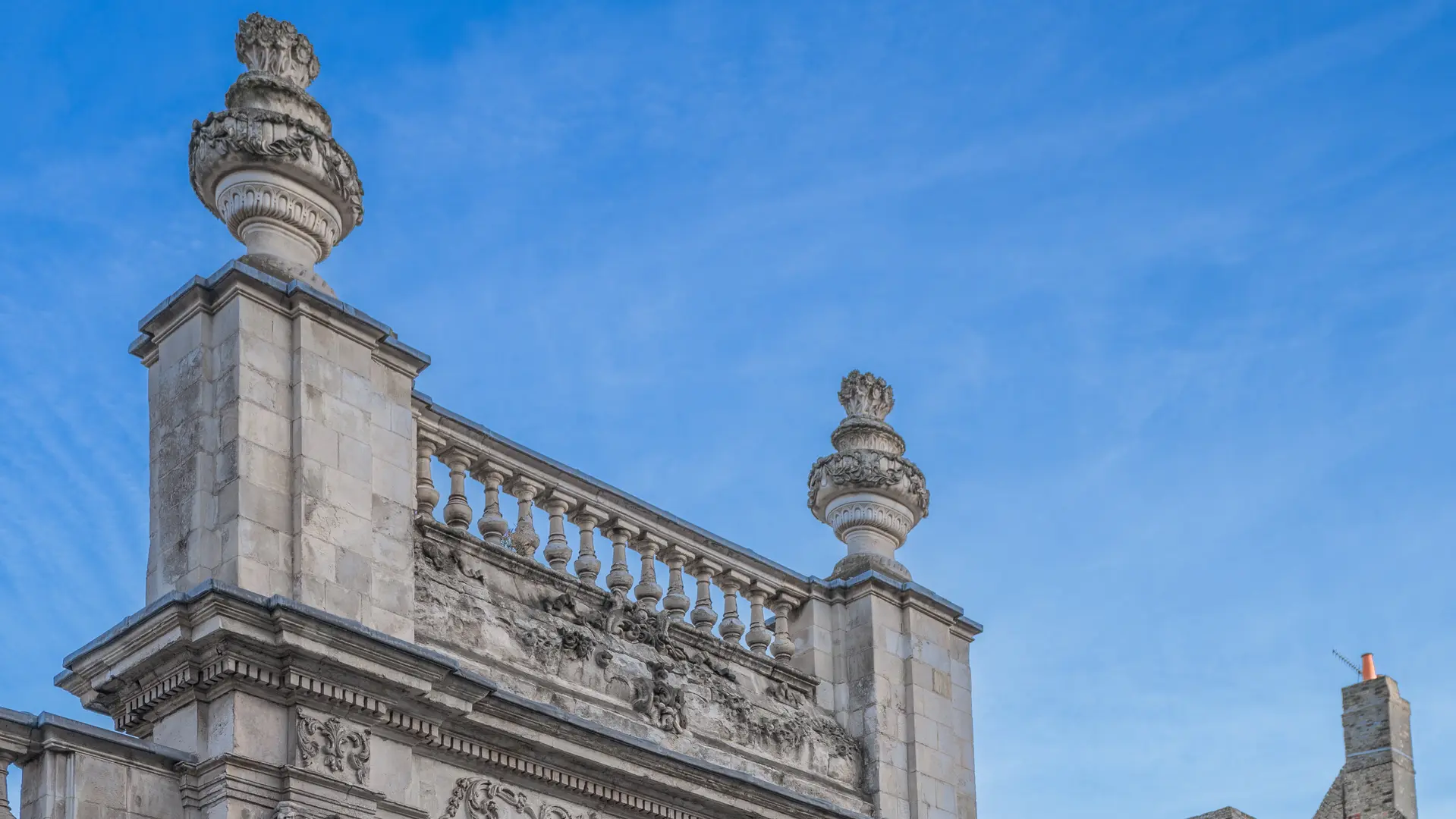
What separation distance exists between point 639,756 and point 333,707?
2.41m

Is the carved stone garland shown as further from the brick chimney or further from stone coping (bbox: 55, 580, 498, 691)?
the brick chimney

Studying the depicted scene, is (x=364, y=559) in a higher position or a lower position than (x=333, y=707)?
higher

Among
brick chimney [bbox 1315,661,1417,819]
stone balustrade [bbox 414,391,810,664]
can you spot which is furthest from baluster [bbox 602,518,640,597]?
brick chimney [bbox 1315,661,1417,819]

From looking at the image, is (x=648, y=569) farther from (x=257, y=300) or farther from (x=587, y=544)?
(x=257, y=300)

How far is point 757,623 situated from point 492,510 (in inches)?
109

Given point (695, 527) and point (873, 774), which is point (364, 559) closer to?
point (695, 527)

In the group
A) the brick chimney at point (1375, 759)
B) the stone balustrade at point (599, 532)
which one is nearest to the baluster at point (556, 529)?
the stone balustrade at point (599, 532)

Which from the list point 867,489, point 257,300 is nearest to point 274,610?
point 257,300

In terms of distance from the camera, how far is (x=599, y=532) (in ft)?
48.3

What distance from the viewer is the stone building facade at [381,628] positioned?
1133cm

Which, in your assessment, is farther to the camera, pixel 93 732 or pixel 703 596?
pixel 703 596

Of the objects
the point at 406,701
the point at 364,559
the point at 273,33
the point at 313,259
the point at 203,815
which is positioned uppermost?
the point at 273,33

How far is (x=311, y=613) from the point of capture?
37.4 feet

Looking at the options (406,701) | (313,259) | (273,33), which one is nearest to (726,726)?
(406,701)
